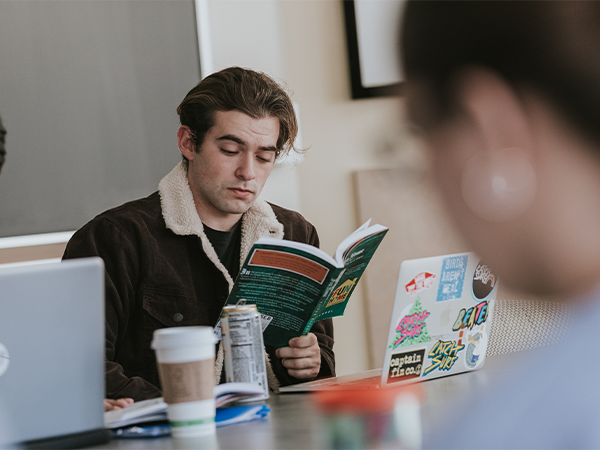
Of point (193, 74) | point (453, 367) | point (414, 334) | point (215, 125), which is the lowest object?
point (453, 367)

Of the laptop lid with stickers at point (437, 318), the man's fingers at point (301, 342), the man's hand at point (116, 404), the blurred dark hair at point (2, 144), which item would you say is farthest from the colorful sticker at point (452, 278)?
the blurred dark hair at point (2, 144)

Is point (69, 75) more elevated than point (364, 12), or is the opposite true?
point (364, 12)

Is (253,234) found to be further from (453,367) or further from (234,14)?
(234,14)

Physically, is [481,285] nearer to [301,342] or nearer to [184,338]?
[301,342]

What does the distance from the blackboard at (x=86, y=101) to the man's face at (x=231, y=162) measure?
1.63 ft

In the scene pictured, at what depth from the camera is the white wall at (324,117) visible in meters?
2.51

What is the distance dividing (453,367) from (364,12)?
164 centimetres

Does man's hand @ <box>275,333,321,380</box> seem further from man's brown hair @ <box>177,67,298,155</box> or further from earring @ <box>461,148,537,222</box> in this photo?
earring @ <box>461,148,537,222</box>

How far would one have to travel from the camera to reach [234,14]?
245 cm

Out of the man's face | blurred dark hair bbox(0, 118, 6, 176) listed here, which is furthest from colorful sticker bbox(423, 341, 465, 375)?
blurred dark hair bbox(0, 118, 6, 176)

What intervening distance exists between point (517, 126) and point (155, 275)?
4.57ft

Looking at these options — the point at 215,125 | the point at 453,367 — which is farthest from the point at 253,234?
the point at 453,367

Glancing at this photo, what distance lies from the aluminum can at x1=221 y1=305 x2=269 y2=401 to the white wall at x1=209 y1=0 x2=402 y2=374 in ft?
4.66

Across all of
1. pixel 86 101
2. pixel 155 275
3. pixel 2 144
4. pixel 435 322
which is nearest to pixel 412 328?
pixel 435 322
